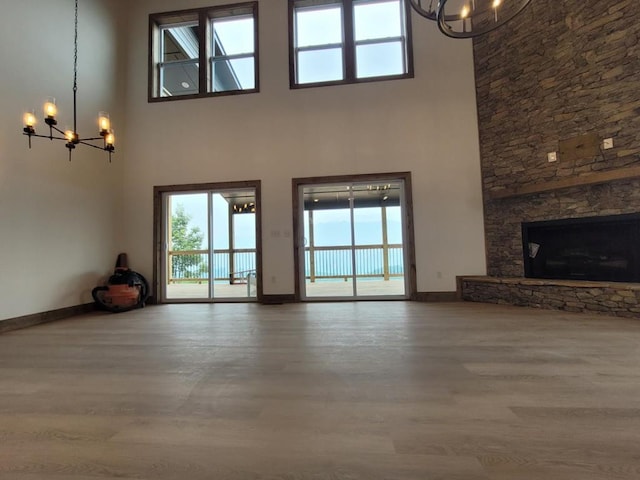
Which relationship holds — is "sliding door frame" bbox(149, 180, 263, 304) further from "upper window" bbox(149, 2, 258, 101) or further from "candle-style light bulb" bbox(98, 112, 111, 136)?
"candle-style light bulb" bbox(98, 112, 111, 136)

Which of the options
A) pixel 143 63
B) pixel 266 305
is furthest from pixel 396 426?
pixel 143 63

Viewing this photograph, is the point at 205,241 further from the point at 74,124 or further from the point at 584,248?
the point at 584,248

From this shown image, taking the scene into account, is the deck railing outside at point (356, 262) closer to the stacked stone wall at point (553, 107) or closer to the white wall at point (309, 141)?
the white wall at point (309, 141)

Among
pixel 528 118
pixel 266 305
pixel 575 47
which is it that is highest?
pixel 575 47

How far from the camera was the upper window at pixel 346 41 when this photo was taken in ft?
18.6

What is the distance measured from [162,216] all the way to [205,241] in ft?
3.03

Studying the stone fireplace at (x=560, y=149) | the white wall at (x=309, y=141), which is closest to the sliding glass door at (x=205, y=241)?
the white wall at (x=309, y=141)

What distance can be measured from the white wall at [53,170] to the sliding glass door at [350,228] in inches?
138

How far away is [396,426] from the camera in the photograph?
1483 millimetres

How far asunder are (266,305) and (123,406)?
3.54m

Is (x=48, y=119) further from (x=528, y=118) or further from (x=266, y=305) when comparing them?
(x=528, y=118)

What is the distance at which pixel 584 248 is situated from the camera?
437 centimetres

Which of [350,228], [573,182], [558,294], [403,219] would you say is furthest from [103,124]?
[558,294]

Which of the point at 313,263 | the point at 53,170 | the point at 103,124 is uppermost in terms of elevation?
the point at 103,124
